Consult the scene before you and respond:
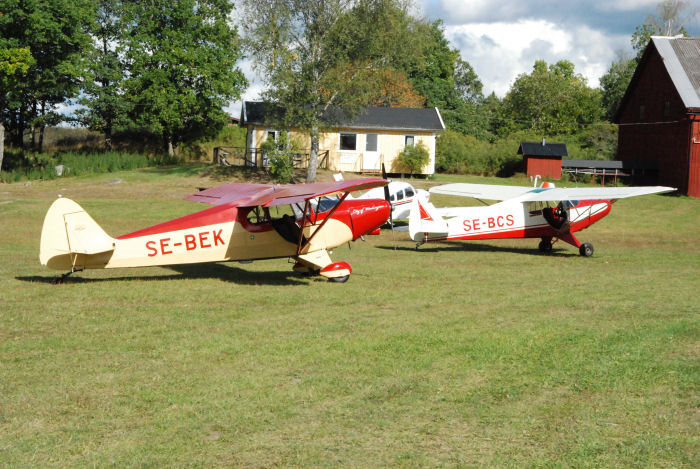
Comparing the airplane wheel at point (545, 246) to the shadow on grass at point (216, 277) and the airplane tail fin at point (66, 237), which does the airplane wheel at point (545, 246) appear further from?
the airplane tail fin at point (66, 237)

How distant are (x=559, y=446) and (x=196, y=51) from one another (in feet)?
138

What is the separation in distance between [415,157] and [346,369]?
33.5 m

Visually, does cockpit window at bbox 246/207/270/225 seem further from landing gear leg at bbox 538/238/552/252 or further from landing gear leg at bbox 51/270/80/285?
landing gear leg at bbox 538/238/552/252

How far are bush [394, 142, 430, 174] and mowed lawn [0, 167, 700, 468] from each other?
84.9 feet

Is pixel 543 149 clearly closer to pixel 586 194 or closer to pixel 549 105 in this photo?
pixel 586 194

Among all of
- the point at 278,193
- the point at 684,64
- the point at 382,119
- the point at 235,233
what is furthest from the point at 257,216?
the point at 684,64

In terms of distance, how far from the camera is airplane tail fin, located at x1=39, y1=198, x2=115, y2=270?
11094 millimetres

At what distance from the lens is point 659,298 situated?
11.9 metres

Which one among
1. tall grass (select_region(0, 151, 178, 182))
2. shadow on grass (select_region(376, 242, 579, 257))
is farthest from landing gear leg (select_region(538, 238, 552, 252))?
tall grass (select_region(0, 151, 178, 182))

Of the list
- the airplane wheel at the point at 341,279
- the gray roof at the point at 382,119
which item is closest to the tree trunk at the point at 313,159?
the gray roof at the point at 382,119

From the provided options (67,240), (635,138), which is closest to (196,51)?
(635,138)

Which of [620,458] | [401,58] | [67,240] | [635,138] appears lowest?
[620,458]

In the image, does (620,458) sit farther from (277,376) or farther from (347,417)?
(277,376)

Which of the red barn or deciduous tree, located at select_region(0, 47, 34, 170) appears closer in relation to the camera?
the red barn
